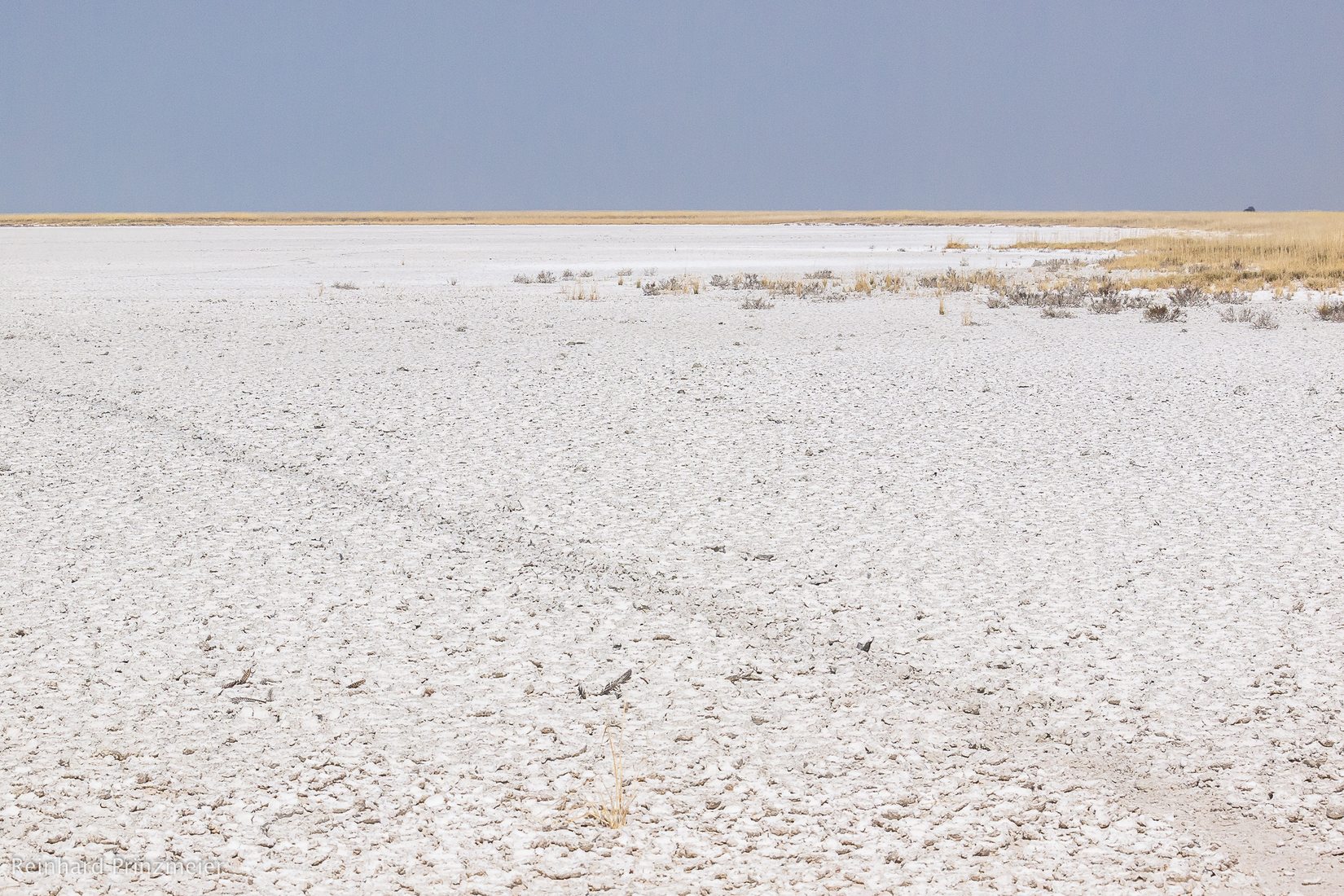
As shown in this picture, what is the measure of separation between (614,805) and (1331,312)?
11794mm

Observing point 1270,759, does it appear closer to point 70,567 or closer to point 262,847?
point 262,847

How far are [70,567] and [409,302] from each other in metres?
10.2

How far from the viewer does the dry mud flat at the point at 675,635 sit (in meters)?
2.41

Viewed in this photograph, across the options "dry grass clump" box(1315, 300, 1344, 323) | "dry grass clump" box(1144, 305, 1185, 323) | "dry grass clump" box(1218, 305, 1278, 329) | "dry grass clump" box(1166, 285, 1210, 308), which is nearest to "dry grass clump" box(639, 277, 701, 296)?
"dry grass clump" box(1144, 305, 1185, 323)

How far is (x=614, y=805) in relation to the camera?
8.29 feet

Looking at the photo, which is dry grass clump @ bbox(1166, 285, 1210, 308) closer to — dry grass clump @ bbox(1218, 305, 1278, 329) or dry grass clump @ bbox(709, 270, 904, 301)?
dry grass clump @ bbox(1218, 305, 1278, 329)

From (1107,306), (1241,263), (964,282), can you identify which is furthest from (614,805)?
(1241,263)

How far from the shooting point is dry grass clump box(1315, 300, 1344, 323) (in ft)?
38.2

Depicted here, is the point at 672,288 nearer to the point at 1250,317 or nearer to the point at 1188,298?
the point at 1188,298

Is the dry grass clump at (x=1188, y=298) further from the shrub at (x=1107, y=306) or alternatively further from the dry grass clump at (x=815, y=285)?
the dry grass clump at (x=815, y=285)

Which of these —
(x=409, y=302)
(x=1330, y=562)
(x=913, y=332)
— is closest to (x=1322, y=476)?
(x=1330, y=562)

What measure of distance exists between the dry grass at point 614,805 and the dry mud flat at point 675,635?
0.16ft

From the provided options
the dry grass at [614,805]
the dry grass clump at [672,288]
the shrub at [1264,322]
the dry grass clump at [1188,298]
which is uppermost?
the dry grass clump at [672,288]

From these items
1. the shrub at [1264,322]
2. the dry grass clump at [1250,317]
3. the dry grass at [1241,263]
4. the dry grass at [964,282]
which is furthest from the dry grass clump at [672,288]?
the shrub at [1264,322]
